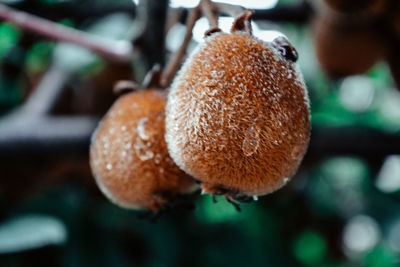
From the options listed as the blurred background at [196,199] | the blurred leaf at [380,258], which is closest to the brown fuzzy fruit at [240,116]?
the blurred background at [196,199]

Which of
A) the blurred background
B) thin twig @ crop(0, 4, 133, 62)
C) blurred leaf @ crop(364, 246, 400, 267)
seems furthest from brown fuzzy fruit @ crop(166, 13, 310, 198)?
blurred leaf @ crop(364, 246, 400, 267)

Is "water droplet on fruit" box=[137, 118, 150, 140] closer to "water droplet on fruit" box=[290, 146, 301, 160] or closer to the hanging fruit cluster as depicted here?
the hanging fruit cluster

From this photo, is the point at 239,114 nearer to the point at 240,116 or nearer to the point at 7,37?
the point at 240,116

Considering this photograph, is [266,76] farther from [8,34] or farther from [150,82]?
[8,34]

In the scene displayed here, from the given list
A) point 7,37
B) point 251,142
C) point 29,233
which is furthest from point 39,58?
point 251,142

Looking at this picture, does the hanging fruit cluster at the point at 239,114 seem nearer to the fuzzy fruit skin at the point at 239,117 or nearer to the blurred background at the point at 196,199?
the fuzzy fruit skin at the point at 239,117

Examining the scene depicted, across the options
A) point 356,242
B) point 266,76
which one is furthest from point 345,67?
point 356,242
